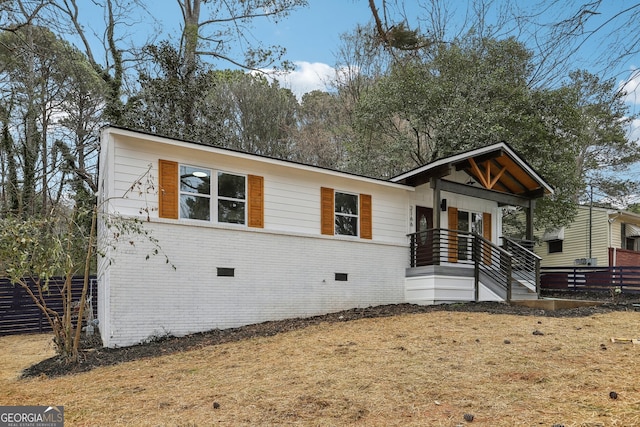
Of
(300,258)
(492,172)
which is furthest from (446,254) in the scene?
(300,258)

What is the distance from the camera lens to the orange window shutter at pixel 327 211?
1114 cm

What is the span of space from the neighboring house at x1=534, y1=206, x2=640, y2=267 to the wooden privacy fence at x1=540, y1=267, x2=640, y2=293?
112 inches

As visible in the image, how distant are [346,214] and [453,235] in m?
3.23

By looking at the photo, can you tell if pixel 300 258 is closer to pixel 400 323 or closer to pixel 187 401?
pixel 400 323

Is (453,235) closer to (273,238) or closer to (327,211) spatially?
(327,211)

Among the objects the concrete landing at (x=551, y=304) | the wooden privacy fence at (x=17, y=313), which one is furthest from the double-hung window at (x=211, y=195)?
the concrete landing at (x=551, y=304)

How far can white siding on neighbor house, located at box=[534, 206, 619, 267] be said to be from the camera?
73.0 feet

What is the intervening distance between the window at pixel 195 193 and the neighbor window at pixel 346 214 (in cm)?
342

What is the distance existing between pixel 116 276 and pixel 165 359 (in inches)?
82.2

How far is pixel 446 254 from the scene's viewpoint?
13.0 meters

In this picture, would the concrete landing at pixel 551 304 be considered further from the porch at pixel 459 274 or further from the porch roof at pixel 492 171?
the porch roof at pixel 492 171

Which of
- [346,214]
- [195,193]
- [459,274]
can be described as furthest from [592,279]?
[195,193]

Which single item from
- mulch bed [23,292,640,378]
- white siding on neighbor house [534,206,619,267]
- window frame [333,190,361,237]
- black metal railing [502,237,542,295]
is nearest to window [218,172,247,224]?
mulch bed [23,292,640,378]

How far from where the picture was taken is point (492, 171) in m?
13.8
